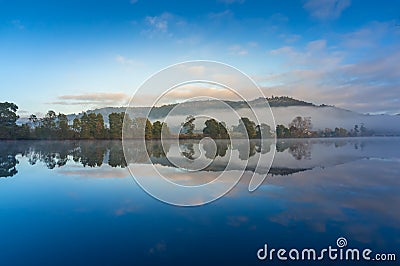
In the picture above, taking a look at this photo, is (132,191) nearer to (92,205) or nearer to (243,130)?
(92,205)

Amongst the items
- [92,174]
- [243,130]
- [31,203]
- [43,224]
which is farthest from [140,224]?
[92,174]

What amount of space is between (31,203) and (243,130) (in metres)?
5.53

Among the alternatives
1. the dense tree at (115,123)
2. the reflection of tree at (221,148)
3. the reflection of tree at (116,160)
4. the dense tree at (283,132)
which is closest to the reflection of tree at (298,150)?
the reflection of tree at (221,148)

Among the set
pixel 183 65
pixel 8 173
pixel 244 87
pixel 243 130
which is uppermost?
pixel 183 65

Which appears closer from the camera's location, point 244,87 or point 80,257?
point 80,257

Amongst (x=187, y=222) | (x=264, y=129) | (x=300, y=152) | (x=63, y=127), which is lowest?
(x=187, y=222)

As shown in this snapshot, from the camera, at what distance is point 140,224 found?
467 cm

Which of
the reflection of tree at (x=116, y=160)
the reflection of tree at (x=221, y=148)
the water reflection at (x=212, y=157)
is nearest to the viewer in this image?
the water reflection at (x=212, y=157)

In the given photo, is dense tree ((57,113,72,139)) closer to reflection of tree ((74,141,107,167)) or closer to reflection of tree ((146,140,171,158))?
reflection of tree ((146,140,171,158))

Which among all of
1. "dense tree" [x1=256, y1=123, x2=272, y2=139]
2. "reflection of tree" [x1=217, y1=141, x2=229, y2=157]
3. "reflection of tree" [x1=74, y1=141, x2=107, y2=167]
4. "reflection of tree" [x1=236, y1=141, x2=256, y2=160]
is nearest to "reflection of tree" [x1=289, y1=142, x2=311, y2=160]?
"reflection of tree" [x1=236, y1=141, x2=256, y2=160]

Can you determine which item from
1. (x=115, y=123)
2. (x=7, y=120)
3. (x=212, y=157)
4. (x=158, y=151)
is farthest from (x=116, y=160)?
(x=7, y=120)

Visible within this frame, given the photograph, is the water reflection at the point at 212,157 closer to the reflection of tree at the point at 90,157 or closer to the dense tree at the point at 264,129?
the reflection of tree at the point at 90,157

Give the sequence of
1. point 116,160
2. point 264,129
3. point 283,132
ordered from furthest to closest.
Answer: point 283,132 < point 116,160 < point 264,129

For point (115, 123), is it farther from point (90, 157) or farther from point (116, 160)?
point (116, 160)
